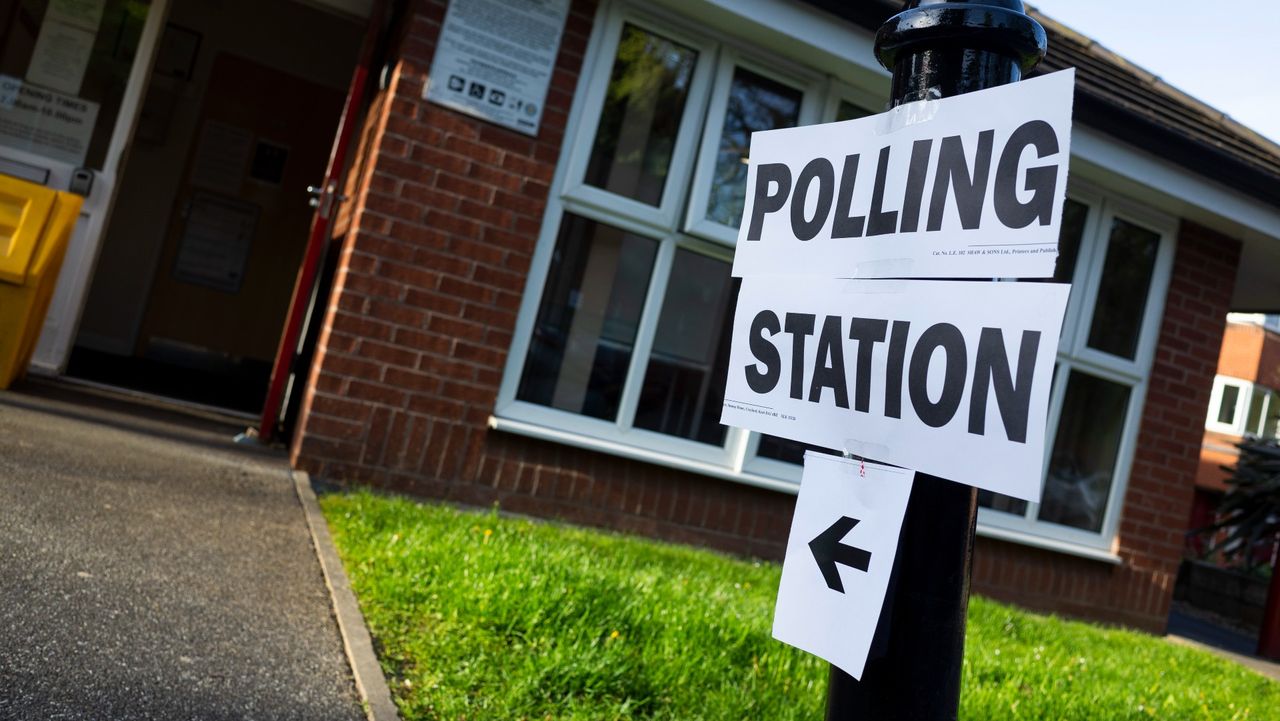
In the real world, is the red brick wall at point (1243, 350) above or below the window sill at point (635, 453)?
above

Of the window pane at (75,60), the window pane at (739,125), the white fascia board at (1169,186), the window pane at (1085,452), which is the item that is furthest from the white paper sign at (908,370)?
the window pane at (1085,452)

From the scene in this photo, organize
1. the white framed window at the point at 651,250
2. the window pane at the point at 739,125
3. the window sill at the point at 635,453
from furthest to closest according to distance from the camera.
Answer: the window pane at the point at 739,125, the white framed window at the point at 651,250, the window sill at the point at 635,453

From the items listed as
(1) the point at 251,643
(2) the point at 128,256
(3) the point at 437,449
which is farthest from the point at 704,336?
(2) the point at 128,256

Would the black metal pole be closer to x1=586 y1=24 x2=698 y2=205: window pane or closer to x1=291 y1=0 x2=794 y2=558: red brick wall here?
x1=291 y1=0 x2=794 y2=558: red brick wall

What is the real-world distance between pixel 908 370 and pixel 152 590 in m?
2.59

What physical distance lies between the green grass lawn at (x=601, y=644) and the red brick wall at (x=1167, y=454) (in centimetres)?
204

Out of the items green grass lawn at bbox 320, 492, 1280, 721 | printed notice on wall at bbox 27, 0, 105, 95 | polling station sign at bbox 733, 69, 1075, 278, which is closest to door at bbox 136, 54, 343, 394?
printed notice on wall at bbox 27, 0, 105, 95

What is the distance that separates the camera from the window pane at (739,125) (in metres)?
6.07

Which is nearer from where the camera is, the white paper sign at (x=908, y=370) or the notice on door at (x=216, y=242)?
the white paper sign at (x=908, y=370)

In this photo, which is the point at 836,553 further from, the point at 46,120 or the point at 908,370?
the point at 46,120

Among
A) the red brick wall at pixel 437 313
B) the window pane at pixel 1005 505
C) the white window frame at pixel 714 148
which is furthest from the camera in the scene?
the window pane at pixel 1005 505

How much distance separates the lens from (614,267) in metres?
5.89

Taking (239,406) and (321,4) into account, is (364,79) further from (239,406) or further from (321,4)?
(239,406)

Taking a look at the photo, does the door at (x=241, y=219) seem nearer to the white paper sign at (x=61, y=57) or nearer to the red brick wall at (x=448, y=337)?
the white paper sign at (x=61, y=57)
